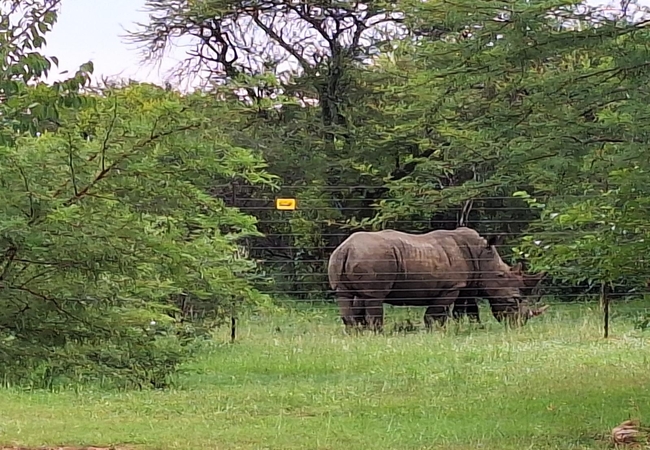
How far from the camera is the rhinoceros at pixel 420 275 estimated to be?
12922 millimetres

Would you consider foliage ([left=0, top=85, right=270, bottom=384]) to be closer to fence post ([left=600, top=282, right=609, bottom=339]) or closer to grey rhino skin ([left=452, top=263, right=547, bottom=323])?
fence post ([left=600, top=282, right=609, bottom=339])

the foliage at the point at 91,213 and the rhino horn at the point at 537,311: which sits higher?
the foliage at the point at 91,213

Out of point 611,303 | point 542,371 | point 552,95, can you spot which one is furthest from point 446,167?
point 552,95

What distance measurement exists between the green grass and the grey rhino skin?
2323mm

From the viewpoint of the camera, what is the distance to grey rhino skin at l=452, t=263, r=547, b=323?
13797 mm

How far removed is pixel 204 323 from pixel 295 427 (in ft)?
17.2

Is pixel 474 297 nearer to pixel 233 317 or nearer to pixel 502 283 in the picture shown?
pixel 502 283

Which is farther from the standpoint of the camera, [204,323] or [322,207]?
[322,207]

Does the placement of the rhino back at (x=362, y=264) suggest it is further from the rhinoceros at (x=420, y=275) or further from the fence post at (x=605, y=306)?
the fence post at (x=605, y=306)

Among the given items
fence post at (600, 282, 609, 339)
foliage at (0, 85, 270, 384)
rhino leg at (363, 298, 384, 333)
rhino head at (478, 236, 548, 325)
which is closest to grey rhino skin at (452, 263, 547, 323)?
rhino head at (478, 236, 548, 325)

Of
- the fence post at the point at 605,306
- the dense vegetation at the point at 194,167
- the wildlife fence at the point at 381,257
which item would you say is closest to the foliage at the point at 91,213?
the dense vegetation at the point at 194,167

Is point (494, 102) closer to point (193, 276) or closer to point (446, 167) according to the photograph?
point (193, 276)

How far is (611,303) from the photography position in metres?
11.8

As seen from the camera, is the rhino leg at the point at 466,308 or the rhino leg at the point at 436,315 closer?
the rhino leg at the point at 436,315
